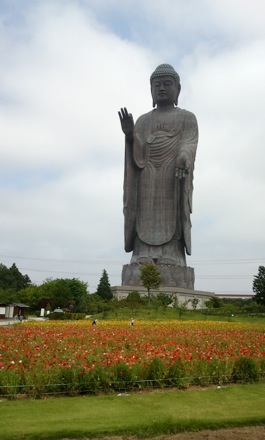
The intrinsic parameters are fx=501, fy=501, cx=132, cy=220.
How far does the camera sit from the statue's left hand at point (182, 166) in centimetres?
3102

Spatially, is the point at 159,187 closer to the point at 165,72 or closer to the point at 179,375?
the point at 165,72

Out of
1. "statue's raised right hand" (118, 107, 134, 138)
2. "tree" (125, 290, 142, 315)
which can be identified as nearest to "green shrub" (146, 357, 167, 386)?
"tree" (125, 290, 142, 315)

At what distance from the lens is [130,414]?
5.03 metres

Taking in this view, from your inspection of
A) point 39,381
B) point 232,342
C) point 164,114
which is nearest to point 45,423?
point 39,381

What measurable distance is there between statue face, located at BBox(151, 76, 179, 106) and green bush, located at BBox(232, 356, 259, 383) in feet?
97.1

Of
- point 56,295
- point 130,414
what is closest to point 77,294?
point 56,295

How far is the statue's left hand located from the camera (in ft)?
102

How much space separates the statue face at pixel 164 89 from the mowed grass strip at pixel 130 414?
30547 millimetres

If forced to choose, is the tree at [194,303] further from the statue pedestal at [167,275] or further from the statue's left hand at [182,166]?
the statue's left hand at [182,166]

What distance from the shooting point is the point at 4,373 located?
6.20 meters

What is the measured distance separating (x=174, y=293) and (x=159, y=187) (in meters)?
7.35

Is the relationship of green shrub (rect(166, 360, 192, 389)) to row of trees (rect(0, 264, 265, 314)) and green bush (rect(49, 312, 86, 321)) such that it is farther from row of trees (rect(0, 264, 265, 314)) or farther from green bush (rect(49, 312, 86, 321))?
row of trees (rect(0, 264, 265, 314))

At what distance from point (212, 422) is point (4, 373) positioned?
8.89 feet

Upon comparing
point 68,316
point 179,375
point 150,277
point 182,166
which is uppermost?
point 182,166
